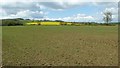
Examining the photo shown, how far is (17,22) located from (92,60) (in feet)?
289

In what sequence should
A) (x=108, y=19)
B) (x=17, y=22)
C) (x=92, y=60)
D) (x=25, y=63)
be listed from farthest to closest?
(x=108, y=19)
(x=17, y=22)
(x=92, y=60)
(x=25, y=63)

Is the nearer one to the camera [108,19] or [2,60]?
[2,60]

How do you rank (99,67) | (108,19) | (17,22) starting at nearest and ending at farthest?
(99,67)
(17,22)
(108,19)

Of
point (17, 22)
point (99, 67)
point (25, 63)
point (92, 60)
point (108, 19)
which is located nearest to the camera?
point (99, 67)

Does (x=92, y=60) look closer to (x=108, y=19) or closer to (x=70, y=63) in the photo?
(x=70, y=63)

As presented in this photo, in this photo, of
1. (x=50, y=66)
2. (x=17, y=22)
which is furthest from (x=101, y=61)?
(x=17, y=22)

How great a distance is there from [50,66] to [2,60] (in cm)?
329

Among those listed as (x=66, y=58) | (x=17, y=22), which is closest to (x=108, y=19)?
(x=17, y=22)

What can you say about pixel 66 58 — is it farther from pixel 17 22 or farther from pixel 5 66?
pixel 17 22

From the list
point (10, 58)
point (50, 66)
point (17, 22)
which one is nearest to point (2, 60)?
point (10, 58)

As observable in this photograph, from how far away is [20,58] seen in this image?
1561 cm

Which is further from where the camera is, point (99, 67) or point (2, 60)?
point (2, 60)

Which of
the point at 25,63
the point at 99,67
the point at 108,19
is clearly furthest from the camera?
the point at 108,19

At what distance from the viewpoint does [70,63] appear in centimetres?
1398
